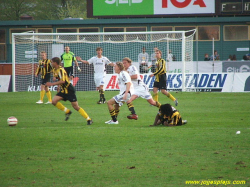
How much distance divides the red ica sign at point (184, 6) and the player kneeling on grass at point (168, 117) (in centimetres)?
2224

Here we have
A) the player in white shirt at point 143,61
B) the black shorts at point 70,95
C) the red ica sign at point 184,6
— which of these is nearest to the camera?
the black shorts at point 70,95

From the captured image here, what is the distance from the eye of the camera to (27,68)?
27.5 m

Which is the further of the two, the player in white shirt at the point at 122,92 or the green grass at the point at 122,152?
the player in white shirt at the point at 122,92

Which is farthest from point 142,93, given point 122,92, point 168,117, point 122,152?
point 122,152

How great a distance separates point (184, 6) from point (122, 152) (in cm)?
2594

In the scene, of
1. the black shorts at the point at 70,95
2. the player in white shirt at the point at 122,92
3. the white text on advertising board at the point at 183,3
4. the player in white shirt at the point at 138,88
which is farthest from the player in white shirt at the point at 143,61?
the black shorts at the point at 70,95

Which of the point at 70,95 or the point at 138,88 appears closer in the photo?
the point at 70,95

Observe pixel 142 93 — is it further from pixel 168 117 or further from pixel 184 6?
pixel 184 6

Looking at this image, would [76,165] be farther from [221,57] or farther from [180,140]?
[221,57]

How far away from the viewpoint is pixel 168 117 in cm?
1166

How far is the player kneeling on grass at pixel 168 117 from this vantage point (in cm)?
1138

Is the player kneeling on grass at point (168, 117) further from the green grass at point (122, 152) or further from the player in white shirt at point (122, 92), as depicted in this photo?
the player in white shirt at point (122, 92)

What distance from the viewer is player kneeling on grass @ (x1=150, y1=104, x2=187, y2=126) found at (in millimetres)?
11383

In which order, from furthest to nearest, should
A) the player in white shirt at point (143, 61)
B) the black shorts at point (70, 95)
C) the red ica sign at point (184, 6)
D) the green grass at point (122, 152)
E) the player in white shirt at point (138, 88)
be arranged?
1. the red ica sign at point (184, 6)
2. the player in white shirt at point (143, 61)
3. the player in white shirt at point (138, 88)
4. the black shorts at point (70, 95)
5. the green grass at point (122, 152)
